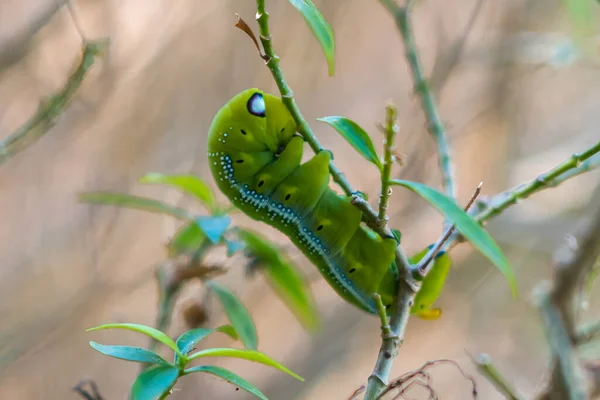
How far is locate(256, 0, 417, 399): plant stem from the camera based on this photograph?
0.46 m

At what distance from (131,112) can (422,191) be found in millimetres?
1589

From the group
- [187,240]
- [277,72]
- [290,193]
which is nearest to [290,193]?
[290,193]

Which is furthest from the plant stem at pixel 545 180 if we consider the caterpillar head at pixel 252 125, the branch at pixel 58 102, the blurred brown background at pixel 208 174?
the blurred brown background at pixel 208 174

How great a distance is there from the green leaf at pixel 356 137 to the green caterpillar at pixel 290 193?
0.80ft

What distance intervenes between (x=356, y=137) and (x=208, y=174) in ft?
5.13

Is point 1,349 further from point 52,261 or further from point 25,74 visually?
point 25,74

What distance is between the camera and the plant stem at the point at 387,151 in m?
0.43

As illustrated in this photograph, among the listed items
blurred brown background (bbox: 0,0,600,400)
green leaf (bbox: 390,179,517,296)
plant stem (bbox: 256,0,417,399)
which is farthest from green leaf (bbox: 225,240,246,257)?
blurred brown background (bbox: 0,0,600,400)

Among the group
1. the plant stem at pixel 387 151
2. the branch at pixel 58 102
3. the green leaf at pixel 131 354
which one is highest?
the branch at pixel 58 102

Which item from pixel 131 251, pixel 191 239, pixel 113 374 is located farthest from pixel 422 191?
pixel 113 374

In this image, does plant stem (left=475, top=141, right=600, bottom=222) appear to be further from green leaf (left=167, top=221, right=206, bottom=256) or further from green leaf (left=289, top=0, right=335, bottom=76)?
green leaf (left=167, top=221, right=206, bottom=256)

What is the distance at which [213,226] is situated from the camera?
75 centimetres

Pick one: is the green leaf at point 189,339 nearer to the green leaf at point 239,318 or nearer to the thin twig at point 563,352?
→ the green leaf at point 239,318

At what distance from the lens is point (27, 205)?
1943 mm
